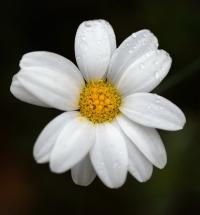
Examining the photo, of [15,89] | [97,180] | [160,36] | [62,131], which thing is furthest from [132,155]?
[160,36]

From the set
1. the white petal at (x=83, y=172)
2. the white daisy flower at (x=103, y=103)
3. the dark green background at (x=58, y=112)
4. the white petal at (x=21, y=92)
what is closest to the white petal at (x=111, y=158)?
the white daisy flower at (x=103, y=103)

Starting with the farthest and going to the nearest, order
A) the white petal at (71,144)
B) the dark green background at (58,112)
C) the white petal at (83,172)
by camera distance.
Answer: the dark green background at (58,112)
the white petal at (83,172)
the white petal at (71,144)

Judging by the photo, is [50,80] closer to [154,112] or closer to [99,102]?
[99,102]

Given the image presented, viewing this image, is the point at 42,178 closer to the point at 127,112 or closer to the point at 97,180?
the point at 97,180

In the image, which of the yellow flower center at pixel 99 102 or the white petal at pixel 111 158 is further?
the yellow flower center at pixel 99 102

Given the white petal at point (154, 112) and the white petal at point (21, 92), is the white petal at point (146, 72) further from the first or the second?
the white petal at point (21, 92)

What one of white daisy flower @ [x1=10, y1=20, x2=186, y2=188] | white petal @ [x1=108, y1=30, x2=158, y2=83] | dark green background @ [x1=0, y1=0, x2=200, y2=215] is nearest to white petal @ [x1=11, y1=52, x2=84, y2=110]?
white daisy flower @ [x1=10, y1=20, x2=186, y2=188]

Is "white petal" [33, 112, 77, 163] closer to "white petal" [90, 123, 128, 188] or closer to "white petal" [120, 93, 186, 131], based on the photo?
"white petal" [90, 123, 128, 188]
